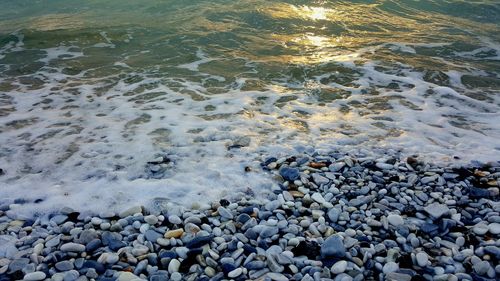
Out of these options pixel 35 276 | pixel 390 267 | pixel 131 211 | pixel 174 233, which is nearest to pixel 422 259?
pixel 390 267

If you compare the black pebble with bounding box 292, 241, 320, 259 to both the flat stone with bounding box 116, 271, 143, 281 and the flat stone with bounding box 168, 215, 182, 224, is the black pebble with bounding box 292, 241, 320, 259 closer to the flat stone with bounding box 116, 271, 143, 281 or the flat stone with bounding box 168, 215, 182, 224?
the flat stone with bounding box 168, 215, 182, 224

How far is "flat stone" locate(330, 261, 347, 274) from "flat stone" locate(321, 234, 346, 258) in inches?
4.2

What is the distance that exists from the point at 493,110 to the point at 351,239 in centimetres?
475

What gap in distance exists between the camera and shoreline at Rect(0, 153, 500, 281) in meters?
3.24

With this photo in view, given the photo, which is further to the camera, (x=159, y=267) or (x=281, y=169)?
(x=281, y=169)

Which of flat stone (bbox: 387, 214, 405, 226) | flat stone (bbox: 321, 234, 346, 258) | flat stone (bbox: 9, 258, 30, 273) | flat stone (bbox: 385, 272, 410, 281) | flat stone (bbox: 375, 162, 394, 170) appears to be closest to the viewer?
flat stone (bbox: 385, 272, 410, 281)

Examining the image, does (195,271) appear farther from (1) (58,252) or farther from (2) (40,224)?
(2) (40,224)

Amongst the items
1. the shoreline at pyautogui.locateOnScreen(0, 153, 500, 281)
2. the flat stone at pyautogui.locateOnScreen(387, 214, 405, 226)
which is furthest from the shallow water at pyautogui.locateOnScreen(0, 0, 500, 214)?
the flat stone at pyautogui.locateOnScreen(387, 214, 405, 226)

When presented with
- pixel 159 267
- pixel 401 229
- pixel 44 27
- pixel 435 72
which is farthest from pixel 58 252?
pixel 44 27

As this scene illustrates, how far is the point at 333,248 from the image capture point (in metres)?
3.41

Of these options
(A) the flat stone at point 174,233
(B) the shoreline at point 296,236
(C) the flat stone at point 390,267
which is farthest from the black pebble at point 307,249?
(A) the flat stone at point 174,233

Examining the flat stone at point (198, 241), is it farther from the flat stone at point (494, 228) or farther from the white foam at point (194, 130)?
the flat stone at point (494, 228)

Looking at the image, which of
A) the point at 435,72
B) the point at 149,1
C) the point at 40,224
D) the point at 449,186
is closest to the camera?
the point at 40,224

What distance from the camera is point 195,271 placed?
3260 mm
